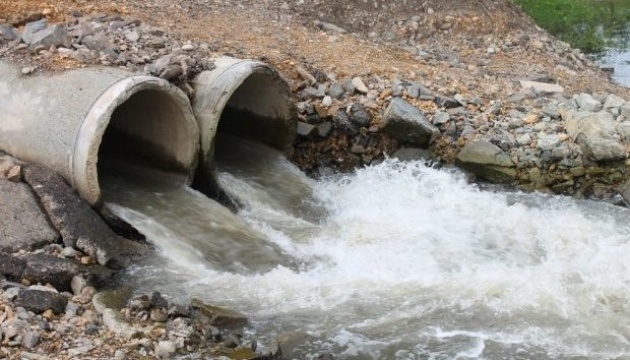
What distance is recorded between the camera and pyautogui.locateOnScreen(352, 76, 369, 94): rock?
939 centimetres

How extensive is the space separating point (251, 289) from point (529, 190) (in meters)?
4.00

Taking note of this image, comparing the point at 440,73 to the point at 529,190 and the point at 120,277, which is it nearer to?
the point at 529,190

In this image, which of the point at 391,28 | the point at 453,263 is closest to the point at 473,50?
the point at 391,28

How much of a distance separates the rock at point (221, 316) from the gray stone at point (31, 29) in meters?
3.99

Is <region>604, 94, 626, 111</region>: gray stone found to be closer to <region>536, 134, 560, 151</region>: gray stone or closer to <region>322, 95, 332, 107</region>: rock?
<region>536, 134, 560, 151</region>: gray stone

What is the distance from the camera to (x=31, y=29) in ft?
26.8

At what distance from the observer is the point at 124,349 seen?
489 cm

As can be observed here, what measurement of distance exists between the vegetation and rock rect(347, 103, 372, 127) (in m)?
7.54

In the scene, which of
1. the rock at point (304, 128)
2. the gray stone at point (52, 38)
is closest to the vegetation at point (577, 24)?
the rock at point (304, 128)

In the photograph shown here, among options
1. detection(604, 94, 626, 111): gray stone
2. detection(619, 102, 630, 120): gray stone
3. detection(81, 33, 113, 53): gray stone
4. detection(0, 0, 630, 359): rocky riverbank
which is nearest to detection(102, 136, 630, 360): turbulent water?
detection(0, 0, 630, 359): rocky riverbank

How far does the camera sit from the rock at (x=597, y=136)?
8469 millimetres

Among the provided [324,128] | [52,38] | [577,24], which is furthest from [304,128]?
[577,24]

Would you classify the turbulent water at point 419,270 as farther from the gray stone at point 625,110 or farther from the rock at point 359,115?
the gray stone at point 625,110

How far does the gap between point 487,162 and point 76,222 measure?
4.73 metres
